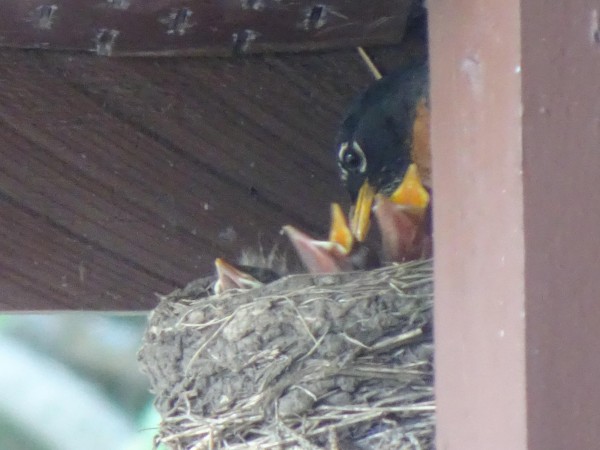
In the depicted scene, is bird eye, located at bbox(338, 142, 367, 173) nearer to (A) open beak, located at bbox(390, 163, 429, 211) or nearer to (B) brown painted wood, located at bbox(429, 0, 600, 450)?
(A) open beak, located at bbox(390, 163, 429, 211)

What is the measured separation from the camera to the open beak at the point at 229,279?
3.85ft

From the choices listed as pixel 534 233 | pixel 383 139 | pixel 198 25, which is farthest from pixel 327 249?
pixel 534 233

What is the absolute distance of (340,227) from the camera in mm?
1231

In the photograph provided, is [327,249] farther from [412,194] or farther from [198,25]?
[198,25]

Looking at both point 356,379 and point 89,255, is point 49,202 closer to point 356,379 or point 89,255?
point 89,255

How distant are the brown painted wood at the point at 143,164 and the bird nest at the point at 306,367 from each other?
0.48ft

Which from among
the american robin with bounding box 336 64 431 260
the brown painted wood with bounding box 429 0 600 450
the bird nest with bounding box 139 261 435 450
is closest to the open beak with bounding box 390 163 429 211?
the american robin with bounding box 336 64 431 260

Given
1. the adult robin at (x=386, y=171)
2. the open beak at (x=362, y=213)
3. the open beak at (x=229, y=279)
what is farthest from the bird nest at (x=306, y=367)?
the open beak at (x=362, y=213)

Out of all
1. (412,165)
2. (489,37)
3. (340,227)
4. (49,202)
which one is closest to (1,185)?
(49,202)

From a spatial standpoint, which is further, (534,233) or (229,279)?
(229,279)

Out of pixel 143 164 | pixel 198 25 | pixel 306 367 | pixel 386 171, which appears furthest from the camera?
pixel 386 171

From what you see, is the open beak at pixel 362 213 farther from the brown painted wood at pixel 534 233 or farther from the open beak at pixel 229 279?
the brown painted wood at pixel 534 233

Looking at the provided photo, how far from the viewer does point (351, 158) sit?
1.39 m

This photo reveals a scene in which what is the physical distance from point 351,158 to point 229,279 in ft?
1.01
